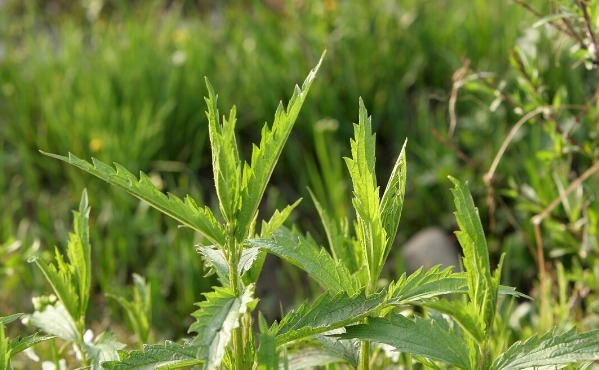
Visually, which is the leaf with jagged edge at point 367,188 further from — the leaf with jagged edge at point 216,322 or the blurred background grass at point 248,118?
the blurred background grass at point 248,118

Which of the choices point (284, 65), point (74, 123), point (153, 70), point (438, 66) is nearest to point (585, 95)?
point (438, 66)

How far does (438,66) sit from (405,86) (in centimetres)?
16

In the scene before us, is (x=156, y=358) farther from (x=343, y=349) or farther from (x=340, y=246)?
(x=340, y=246)

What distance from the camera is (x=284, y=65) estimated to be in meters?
3.47

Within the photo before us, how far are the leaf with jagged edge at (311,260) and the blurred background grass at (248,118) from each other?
1.42m

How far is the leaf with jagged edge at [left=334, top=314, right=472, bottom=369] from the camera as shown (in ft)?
3.72

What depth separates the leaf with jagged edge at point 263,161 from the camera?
117cm

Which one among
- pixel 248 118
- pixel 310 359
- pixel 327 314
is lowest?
pixel 248 118

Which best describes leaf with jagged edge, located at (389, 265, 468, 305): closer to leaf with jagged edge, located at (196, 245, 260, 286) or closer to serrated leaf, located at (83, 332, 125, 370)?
leaf with jagged edge, located at (196, 245, 260, 286)

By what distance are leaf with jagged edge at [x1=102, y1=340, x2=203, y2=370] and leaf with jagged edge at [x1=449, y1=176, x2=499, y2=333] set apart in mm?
372

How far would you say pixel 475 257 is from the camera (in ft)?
3.75

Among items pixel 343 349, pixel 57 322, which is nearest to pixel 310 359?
pixel 343 349

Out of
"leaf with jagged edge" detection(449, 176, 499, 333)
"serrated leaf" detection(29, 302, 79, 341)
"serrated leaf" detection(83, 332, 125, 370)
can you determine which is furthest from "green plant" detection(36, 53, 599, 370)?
"serrated leaf" detection(29, 302, 79, 341)

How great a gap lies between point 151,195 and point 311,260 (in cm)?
22
